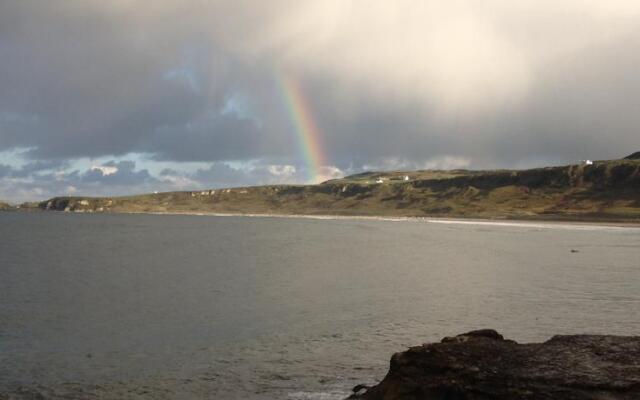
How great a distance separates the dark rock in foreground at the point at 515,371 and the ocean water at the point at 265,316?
434cm

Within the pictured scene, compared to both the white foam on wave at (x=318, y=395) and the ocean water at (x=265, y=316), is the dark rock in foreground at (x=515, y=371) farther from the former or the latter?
the ocean water at (x=265, y=316)

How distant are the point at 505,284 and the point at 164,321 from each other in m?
29.9

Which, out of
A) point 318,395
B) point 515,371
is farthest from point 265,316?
point 515,371

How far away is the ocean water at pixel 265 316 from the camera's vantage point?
22438 mm

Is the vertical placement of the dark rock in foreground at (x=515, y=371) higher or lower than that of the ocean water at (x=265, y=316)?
higher

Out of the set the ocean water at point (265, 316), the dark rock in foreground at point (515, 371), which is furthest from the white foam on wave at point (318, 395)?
the dark rock in foreground at point (515, 371)

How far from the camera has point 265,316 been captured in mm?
35719

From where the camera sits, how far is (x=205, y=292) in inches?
1874

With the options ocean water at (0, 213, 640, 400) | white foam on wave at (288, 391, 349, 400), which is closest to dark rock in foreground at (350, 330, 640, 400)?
white foam on wave at (288, 391, 349, 400)

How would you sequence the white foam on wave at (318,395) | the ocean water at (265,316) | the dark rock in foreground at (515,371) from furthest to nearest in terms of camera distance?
the ocean water at (265,316)
the white foam on wave at (318,395)
the dark rock in foreground at (515,371)

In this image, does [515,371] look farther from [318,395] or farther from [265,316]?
[265,316]

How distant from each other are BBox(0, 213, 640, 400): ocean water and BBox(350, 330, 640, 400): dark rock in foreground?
14.2ft

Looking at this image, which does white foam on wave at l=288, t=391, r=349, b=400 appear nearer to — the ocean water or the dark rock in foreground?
the ocean water

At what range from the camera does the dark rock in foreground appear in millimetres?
13969
